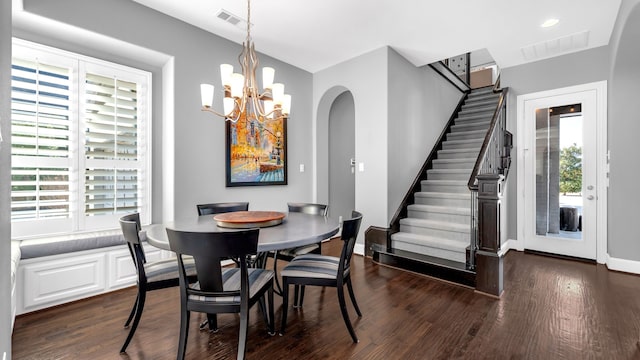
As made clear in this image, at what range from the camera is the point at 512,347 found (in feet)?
6.40

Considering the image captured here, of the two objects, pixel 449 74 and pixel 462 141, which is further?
pixel 449 74

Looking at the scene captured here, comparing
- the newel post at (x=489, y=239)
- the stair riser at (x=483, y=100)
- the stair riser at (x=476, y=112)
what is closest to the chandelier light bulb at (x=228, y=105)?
the newel post at (x=489, y=239)

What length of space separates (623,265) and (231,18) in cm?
541

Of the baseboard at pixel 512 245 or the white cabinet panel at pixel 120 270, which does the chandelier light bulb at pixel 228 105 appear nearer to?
the white cabinet panel at pixel 120 270

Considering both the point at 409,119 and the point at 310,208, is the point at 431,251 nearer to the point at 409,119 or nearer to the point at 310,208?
the point at 310,208

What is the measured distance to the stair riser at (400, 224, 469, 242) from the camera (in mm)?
3568

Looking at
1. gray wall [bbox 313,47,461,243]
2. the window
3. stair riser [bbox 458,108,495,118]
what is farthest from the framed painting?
stair riser [bbox 458,108,495,118]

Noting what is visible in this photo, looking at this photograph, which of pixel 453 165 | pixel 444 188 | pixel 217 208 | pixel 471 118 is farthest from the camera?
pixel 471 118

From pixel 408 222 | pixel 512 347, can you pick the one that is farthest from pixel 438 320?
pixel 408 222

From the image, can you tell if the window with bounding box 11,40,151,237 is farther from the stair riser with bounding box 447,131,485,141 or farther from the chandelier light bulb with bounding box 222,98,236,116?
the stair riser with bounding box 447,131,485,141

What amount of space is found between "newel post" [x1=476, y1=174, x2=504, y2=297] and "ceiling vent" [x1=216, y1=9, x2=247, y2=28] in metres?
3.11

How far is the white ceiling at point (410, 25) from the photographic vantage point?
9.68ft

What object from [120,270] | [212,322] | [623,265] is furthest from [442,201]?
[120,270]

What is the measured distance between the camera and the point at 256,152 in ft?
13.3
